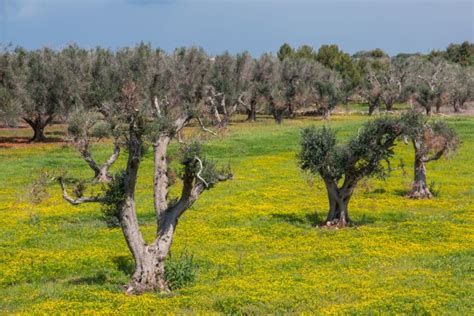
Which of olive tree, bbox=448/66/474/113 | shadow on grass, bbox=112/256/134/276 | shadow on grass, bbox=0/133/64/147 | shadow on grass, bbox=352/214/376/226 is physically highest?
olive tree, bbox=448/66/474/113

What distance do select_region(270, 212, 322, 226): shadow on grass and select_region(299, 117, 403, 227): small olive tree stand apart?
3.25 feet

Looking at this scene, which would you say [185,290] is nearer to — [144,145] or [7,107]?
[144,145]

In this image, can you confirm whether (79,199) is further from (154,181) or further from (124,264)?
(124,264)

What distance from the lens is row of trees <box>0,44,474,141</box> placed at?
2749 inches

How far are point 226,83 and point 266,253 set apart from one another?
73043mm

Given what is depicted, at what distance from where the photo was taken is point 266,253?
84.2 ft

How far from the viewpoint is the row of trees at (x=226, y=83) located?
6981 centimetres

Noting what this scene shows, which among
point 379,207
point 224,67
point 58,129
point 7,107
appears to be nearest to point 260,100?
point 224,67

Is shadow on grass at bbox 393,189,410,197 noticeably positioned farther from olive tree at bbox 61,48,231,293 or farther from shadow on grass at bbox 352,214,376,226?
olive tree at bbox 61,48,231,293

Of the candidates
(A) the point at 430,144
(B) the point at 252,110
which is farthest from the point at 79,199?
(B) the point at 252,110

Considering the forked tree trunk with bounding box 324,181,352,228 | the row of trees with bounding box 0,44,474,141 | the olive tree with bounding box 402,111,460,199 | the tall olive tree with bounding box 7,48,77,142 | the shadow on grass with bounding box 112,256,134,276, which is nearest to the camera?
the shadow on grass with bounding box 112,256,134,276

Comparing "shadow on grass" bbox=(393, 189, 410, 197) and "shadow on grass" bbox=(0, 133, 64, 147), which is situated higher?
"shadow on grass" bbox=(0, 133, 64, 147)

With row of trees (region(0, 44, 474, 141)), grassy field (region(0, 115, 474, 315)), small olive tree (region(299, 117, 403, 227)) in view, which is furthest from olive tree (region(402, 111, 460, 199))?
row of trees (region(0, 44, 474, 141))

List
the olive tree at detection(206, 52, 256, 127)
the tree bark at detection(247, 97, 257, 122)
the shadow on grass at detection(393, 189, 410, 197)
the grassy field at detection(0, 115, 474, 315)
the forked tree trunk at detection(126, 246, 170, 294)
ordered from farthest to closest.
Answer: the tree bark at detection(247, 97, 257, 122) → the olive tree at detection(206, 52, 256, 127) → the shadow on grass at detection(393, 189, 410, 197) → the forked tree trunk at detection(126, 246, 170, 294) → the grassy field at detection(0, 115, 474, 315)
